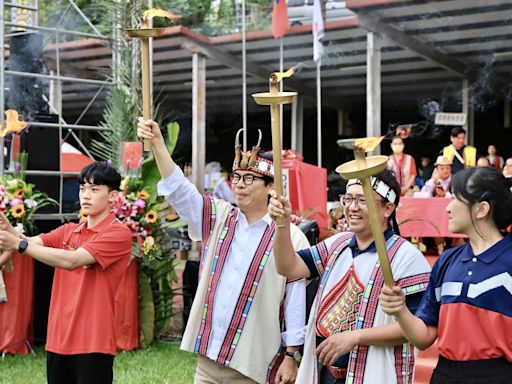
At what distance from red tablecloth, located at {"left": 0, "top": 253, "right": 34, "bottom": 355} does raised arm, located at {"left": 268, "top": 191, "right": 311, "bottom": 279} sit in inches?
179

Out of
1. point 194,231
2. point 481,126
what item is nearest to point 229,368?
point 194,231

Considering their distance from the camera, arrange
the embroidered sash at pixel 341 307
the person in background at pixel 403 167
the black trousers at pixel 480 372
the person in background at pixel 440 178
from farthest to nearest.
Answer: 1. the person in background at pixel 403 167
2. the person in background at pixel 440 178
3. the embroidered sash at pixel 341 307
4. the black trousers at pixel 480 372

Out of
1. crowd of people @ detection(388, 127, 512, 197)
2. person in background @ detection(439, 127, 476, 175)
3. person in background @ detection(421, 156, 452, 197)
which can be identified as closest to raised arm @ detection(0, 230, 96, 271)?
crowd of people @ detection(388, 127, 512, 197)

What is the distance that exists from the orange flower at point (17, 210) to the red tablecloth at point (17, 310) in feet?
1.25

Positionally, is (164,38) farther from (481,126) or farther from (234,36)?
(481,126)

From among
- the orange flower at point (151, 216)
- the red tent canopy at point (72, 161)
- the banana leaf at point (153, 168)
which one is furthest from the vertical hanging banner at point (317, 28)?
the orange flower at point (151, 216)

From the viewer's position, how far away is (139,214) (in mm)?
7359

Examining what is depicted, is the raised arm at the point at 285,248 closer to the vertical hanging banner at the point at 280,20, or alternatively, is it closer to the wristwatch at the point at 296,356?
the wristwatch at the point at 296,356

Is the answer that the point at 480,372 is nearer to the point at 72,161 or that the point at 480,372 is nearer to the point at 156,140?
the point at 156,140

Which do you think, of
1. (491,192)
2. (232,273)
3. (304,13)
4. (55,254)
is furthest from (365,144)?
(304,13)

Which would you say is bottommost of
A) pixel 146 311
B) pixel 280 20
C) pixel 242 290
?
pixel 146 311

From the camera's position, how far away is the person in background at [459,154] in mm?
9805

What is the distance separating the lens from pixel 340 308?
310cm

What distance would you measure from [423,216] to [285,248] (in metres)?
5.83
